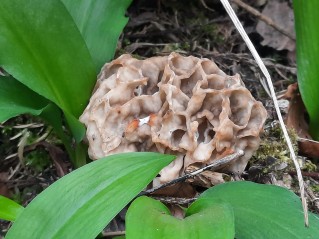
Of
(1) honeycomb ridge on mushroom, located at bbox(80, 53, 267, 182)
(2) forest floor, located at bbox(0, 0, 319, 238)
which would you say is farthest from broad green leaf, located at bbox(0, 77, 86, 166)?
(2) forest floor, located at bbox(0, 0, 319, 238)

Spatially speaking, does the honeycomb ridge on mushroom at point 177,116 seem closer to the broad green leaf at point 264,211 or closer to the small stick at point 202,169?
the small stick at point 202,169

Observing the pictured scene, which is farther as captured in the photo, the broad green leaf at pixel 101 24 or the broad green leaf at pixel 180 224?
the broad green leaf at pixel 101 24

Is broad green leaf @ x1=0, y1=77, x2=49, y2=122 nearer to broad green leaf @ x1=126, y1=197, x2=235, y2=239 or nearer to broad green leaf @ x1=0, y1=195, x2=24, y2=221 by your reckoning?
broad green leaf @ x1=0, y1=195, x2=24, y2=221

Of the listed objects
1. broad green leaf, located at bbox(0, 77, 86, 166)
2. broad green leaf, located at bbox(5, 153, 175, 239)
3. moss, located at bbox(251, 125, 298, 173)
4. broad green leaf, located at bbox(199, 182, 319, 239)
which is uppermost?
broad green leaf, located at bbox(0, 77, 86, 166)

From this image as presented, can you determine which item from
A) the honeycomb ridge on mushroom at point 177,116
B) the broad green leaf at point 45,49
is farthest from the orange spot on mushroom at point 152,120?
the broad green leaf at point 45,49

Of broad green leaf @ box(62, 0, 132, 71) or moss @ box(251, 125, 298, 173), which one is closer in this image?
moss @ box(251, 125, 298, 173)

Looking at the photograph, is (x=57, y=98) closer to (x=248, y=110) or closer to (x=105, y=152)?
(x=105, y=152)

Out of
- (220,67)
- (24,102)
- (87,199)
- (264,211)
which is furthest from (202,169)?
(220,67)
